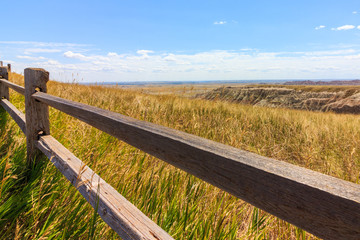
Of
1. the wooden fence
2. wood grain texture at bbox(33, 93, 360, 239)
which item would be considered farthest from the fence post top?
wood grain texture at bbox(33, 93, 360, 239)

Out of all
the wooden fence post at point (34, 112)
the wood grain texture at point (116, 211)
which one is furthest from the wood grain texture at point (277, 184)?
the wooden fence post at point (34, 112)

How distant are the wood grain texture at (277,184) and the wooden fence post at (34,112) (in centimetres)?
214

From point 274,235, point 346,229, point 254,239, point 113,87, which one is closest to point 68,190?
point 254,239

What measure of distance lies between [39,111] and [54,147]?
2.01 feet

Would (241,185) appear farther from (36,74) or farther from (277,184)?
(36,74)

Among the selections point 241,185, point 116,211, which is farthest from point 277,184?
point 116,211

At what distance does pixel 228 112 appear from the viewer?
24.0ft

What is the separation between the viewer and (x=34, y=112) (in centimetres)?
262

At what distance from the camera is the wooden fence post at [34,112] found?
2.62m

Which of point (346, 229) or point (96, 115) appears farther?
point (96, 115)

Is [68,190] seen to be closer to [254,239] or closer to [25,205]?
[25,205]

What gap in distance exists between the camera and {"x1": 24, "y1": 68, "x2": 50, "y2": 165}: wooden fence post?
2.62 m

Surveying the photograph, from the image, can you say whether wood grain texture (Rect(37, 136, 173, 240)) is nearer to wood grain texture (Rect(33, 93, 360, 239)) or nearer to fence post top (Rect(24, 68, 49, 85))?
wood grain texture (Rect(33, 93, 360, 239))

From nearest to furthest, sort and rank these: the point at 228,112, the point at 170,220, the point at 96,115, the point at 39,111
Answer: the point at 96,115
the point at 170,220
the point at 39,111
the point at 228,112
